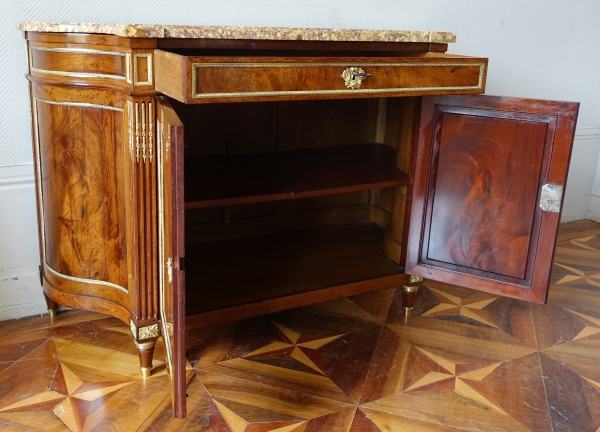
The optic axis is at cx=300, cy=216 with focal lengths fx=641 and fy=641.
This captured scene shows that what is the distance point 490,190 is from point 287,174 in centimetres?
51

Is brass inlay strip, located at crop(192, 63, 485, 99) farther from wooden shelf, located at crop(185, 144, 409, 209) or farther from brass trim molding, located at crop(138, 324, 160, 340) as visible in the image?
brass trim molding, located at crop(138, 324, 160, 340)

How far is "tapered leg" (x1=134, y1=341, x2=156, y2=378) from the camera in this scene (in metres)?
1.44

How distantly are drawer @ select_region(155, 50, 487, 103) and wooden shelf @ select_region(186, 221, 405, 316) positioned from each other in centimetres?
53

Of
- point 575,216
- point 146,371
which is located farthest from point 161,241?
point 575,216

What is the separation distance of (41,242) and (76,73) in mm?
499

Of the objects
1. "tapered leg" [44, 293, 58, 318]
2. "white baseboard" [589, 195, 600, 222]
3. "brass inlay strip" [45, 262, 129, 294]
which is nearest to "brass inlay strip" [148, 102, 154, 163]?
"brass inlay strip" [45, 262, 129, 294]

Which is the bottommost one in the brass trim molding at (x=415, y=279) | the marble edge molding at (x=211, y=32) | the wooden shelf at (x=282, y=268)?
the brass trim molding at (x=415, y=279)

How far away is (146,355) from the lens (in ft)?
4.76

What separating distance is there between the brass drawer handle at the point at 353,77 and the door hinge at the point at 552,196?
1.73ft

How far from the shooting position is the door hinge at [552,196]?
1.49 meters

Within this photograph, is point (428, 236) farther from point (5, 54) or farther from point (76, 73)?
point (5, 54)

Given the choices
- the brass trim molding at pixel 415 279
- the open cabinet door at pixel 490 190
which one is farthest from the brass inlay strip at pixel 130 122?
the brass trim molding at pixel 415 279

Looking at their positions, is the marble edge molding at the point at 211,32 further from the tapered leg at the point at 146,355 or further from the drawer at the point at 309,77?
the tapered leg at the point at 146,355

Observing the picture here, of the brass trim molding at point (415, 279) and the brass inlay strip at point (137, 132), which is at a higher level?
the brass inlay strip at point (137, 132)
